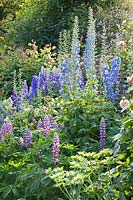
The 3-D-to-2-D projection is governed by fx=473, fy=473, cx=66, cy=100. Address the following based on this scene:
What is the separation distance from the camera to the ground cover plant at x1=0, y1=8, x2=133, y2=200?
2.92 meters

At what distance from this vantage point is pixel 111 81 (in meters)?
4.46

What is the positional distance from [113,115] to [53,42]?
15.3 feet

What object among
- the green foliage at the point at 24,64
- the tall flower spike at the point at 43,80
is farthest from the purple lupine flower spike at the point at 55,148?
the green foliage at the point at 24,64

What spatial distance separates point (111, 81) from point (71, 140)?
90 cm

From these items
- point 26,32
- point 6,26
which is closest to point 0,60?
point 26,32

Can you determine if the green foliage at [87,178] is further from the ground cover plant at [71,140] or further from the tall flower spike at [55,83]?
the tall flower spike at [55,83]

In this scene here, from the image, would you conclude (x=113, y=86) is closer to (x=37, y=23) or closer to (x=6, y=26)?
(x=37, y=23)

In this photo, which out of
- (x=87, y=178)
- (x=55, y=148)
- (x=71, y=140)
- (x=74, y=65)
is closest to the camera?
(x=87, y=178)

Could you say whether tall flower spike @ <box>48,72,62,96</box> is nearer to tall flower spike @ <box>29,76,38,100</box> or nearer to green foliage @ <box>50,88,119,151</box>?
tall flower spike @ <box>29,76,38,100</box>

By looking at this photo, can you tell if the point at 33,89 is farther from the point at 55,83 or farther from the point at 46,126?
the point at 46,126

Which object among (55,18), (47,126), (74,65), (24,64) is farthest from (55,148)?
Result: (55,18)

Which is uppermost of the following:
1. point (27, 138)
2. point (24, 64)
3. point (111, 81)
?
point (24, 64)

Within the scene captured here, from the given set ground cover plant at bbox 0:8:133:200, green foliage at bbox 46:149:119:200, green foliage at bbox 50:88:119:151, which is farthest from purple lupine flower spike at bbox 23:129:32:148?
green foliage at bbox 46:149:119:200

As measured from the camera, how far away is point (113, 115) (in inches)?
157
